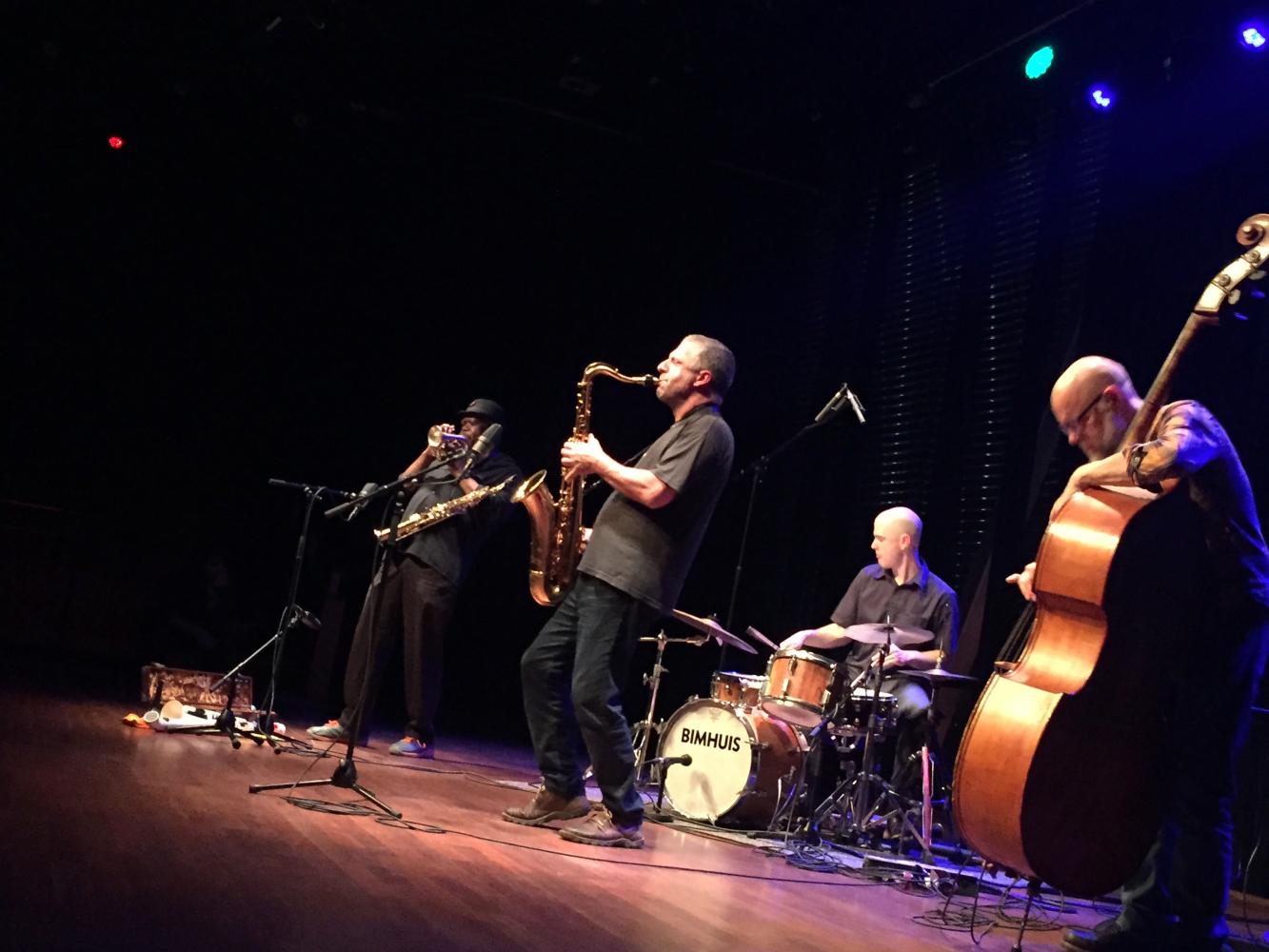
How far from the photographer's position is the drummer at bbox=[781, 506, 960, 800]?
18.5 ft

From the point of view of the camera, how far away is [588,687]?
410cm

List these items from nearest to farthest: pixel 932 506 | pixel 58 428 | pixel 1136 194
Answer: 1. pixel 1136 194
2. pixel 932 506
3. pixel 58 428

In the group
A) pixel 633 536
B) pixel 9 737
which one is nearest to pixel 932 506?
pixel 633 536

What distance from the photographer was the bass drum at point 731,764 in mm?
5492

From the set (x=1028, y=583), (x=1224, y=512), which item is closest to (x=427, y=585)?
(x=1028, y=583)

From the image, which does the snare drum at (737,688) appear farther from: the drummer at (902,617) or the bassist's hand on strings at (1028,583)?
the bassist's hand on strings at (1028,583)

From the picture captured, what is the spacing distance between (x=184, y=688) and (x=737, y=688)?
2.71 meters

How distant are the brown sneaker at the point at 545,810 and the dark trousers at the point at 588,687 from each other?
0.10ft

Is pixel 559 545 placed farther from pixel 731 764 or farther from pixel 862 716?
pixel 862 716

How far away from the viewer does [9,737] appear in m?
4.50

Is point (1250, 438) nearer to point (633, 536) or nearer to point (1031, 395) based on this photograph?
point (1031, 395)

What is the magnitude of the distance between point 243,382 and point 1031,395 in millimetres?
5898

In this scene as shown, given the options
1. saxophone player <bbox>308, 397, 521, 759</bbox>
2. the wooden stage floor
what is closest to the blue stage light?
saxophone player <bbox>308, 397, 521, 759</bbox>

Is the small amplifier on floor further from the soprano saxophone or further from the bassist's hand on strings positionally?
the bassist's hand on strings
